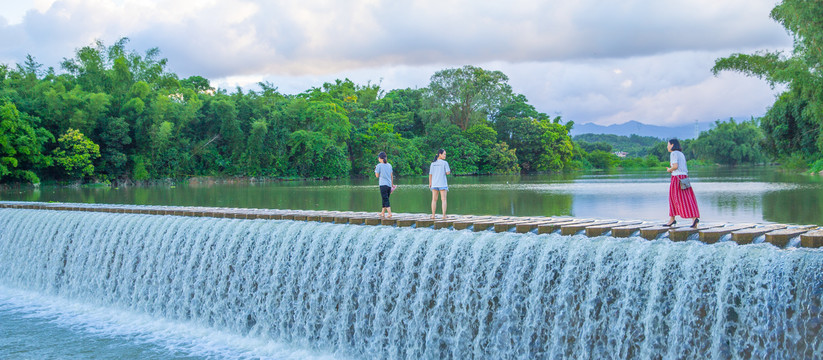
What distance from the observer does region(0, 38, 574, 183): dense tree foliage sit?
115 feet

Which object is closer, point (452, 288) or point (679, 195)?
point (452, 288)

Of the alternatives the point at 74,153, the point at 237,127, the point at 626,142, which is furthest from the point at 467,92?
the point at 626,142

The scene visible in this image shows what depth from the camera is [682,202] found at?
6.38 m

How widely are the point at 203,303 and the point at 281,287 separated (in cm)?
140

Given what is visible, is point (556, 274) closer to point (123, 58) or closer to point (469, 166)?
point (123, 58)

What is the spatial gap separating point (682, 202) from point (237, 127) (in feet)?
138

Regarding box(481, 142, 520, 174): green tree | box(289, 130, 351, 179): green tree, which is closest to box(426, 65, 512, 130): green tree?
→ box(481, 142, 520, 174): green tree

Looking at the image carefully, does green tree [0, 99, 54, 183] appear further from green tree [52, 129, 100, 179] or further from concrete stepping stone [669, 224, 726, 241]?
concrete stepping stone [669, 224, 726, 241]

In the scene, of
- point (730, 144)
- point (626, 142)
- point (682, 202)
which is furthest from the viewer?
point (626, 142)

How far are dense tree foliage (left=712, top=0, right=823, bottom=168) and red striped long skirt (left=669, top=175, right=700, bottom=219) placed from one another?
16.7 metres

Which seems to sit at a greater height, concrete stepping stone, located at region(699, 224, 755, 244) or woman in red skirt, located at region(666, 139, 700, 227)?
woman in red skirt, located at region(666, 139, 700, 227)

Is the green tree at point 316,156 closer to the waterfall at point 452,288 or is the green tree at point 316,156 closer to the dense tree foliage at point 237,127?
the dense tree foliage at point 237,127

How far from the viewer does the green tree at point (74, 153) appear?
34.2 meters

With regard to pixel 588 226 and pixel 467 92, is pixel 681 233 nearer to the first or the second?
pixel 588 226
